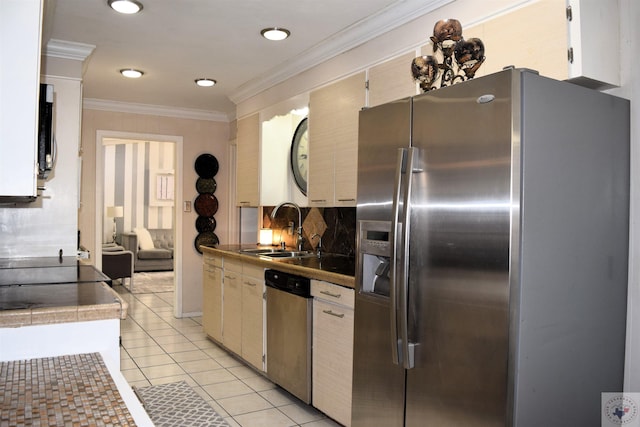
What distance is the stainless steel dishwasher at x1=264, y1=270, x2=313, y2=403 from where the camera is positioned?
3.12 meters

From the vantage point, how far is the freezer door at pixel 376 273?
2090 mm

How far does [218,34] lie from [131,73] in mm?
1403

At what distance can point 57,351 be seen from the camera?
161 centimetres

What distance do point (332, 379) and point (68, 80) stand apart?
2.89m

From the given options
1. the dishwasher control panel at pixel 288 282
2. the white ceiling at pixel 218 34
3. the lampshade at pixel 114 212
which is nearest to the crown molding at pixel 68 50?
the white ceiling at pixel 218 34

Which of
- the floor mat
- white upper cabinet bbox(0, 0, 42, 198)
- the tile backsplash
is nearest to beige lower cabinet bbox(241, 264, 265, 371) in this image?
the floor mat

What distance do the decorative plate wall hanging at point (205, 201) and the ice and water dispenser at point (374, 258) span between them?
400 centimetres

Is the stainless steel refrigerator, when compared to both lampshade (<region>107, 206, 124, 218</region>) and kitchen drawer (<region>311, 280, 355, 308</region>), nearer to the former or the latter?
kitchen drawer (<region>311, 280, 355, 308</region>)

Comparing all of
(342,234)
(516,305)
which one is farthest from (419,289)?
(342,234)

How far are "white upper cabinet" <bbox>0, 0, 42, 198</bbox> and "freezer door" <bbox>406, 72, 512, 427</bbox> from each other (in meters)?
1.28

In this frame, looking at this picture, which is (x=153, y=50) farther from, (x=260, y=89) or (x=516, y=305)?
(x=516, y=305)

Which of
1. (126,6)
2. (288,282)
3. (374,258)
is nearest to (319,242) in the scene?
(288,282)

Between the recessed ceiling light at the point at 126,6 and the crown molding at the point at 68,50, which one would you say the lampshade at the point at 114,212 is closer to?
the crown molding at the point at 68,50

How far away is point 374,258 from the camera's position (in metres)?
2.29
